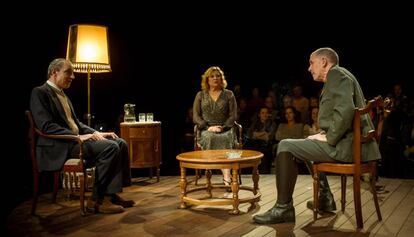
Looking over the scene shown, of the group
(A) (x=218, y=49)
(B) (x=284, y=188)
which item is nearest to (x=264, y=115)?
(A) (x=218, y=49)

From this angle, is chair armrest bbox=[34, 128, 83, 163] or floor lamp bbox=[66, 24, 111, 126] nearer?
chair armrest bbox=[34, 128, 83, 163]

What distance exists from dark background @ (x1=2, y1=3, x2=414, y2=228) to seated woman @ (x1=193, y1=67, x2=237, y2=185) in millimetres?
1528

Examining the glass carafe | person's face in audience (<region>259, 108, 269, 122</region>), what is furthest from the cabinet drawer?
person's face in audience (<region>259, 108, 269, 122</region>)

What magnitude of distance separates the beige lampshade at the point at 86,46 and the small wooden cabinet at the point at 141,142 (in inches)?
39.5

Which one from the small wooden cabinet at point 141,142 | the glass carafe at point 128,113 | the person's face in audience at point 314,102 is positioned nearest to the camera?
the small wooden cabinet at point 141,142

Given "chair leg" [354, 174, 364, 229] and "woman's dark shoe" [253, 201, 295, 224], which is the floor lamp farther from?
"chair leg" [354, 174, 364, 229]

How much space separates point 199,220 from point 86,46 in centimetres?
220

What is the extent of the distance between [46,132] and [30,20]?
2.64m

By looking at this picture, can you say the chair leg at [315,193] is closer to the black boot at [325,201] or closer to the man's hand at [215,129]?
the black boot at [325,201]

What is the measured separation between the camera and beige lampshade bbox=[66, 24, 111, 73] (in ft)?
14.9

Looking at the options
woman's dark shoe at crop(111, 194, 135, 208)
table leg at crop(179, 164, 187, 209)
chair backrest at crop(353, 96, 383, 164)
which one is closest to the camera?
chair backrest at crop(353, 96, 383, 164)

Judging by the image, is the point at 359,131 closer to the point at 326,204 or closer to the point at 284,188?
the point at 284,188

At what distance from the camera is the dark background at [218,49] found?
7.63 m

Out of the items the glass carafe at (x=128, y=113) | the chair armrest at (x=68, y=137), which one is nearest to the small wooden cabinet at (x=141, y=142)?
the glass carafe at (x=128, y=113)
